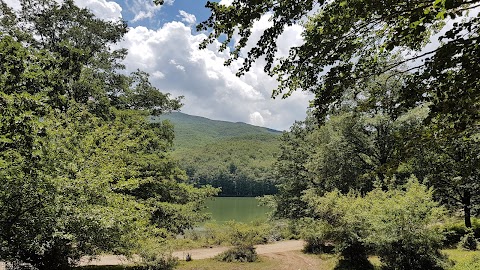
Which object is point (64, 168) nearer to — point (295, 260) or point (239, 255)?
point (239, 255)

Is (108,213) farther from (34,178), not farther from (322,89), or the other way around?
(322,89)

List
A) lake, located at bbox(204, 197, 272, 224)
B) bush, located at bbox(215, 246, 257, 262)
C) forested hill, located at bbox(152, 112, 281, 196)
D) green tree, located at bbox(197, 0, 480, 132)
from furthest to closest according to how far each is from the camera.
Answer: forested hill, located at bbox(152, 112, 281, 196)
lake, located at bbox(204, 197, 272, 224)
bush, located at bbox(215, 246, 257, 262)
green tree, located at bbox(197, 0, 480, 132)

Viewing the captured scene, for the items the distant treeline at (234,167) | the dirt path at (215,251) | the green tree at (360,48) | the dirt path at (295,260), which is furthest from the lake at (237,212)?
the distant treeline at (234,167)

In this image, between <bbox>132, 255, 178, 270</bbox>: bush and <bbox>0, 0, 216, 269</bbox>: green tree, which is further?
<bbox>132, 255, 178, 270</bbox>: bush

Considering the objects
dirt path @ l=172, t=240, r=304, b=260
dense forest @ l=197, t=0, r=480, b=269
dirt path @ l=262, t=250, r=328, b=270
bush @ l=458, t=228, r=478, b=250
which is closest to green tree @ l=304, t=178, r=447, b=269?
dense forest @ l=197, t=0, r=480, b=269

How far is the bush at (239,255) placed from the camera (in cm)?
1833

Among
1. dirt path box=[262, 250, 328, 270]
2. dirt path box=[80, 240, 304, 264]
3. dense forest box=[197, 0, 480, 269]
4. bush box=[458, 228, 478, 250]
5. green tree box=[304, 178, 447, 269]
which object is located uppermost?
dense forest box=[197, 0, 480, 269]

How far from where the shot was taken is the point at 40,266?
31.9 feet

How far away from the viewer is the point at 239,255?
61.0 feet

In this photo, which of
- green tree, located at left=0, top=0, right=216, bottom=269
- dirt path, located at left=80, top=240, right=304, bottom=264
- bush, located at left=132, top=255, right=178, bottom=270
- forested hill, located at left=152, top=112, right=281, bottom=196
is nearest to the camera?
green tree, located at left=0, top=0, right=216, bottom=269

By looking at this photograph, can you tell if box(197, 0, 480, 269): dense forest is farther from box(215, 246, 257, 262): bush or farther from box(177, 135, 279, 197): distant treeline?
box(177, 135, 279, 197): distant treeline

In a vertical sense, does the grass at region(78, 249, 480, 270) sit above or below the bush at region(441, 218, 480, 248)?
below

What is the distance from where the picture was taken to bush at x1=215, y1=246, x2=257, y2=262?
722 inches

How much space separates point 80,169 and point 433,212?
11.9 metres
